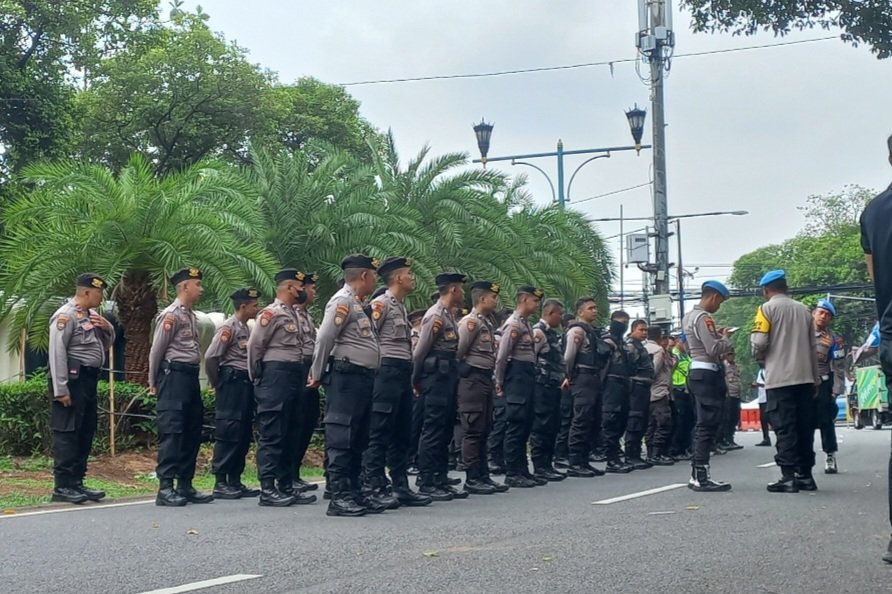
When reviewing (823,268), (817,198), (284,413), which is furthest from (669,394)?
(817,198)

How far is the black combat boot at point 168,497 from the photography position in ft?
34.5

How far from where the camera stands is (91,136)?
125 ft

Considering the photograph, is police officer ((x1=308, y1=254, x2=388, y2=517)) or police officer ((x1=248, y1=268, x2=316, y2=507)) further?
police officer ((x1=248, y1=268, x2=316, y2=507))

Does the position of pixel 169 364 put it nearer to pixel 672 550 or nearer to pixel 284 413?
pixel 284 413

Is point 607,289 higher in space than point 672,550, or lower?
higher

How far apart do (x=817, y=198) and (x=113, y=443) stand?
7170cm

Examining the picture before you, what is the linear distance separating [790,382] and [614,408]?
15.6 ft

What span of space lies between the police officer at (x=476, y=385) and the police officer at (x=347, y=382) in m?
2.18

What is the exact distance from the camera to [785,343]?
433 inches

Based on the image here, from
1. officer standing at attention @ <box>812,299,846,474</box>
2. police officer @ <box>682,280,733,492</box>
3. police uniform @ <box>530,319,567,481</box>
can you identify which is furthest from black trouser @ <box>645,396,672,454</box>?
police officer @ <box>682,280,733,492</box>

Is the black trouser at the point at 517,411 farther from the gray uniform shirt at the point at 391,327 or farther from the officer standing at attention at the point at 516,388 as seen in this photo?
the gray uniform shirt at the point at 391,327

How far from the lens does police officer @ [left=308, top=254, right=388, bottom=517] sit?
949 centimetres

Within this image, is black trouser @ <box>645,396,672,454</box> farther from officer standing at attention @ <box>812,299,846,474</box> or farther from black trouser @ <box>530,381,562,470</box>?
black trouser @ <box>530,381,562,470</box>

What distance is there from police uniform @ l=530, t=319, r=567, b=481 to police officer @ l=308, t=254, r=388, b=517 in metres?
3.83
